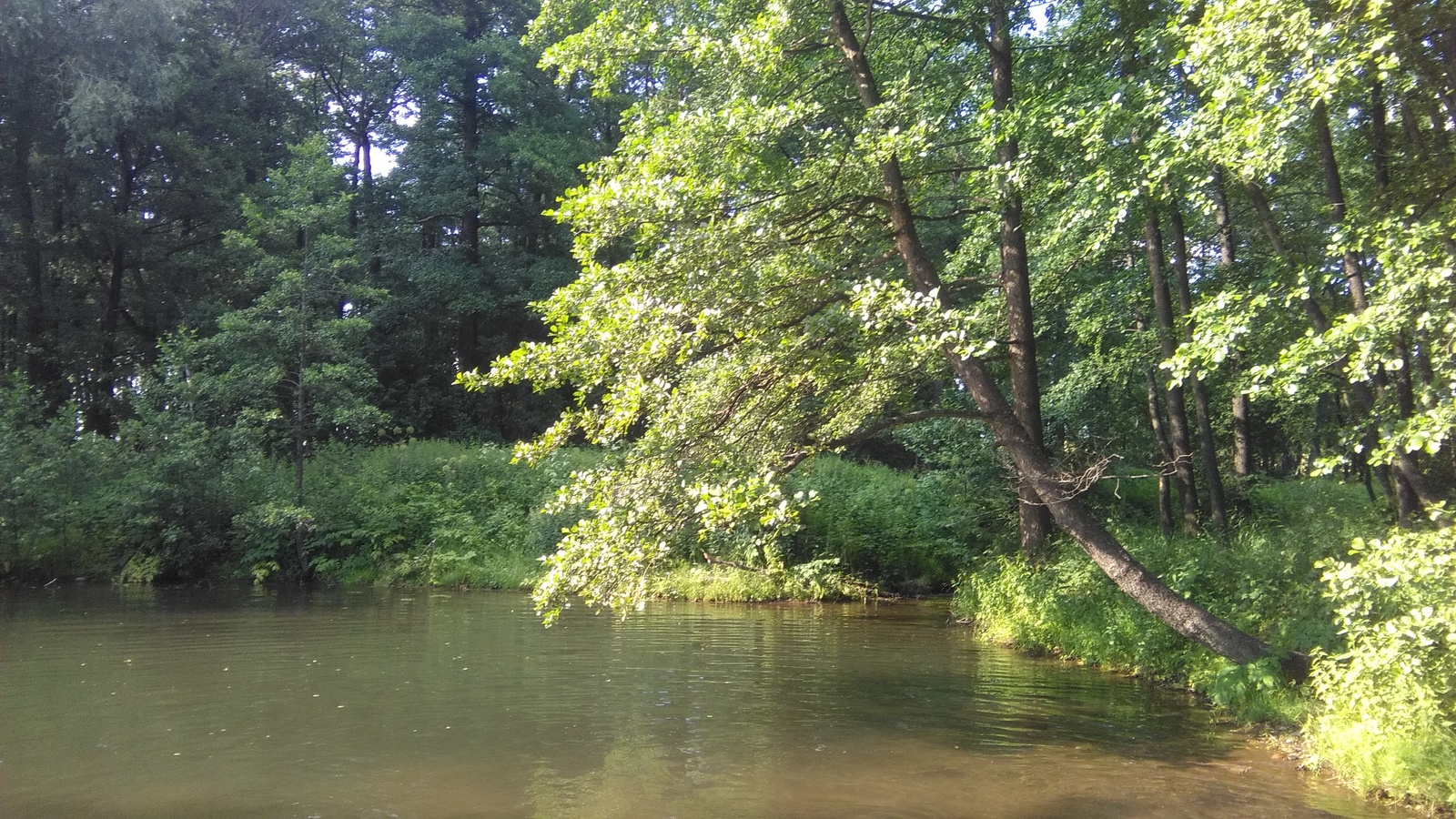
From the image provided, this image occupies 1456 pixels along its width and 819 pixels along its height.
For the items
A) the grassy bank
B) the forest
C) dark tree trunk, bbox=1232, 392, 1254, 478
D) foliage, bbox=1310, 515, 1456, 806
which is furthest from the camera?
dark tree trunk, bbox=1232, 392, 1254, 478

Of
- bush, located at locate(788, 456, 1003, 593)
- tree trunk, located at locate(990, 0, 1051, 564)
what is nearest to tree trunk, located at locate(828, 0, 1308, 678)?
tree trunk, located at locate(990, 0, 1051, 564)

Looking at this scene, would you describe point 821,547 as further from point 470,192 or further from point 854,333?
point 470,192

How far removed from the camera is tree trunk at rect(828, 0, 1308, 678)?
912cm

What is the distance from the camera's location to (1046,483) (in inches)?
379

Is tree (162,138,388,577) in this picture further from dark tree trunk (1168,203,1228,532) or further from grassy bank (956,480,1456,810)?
dark tree trunk (1168,203,1228,532)

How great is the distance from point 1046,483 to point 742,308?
3442 mm

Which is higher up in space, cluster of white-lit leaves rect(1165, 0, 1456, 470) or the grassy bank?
cluster of white-lit leaves rect(1165, 0, 1456, 470)

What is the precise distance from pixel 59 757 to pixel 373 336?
2451 cm

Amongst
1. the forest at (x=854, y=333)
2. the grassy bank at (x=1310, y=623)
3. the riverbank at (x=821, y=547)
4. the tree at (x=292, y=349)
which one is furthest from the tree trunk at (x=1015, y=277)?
the tree at (x=292, y=349)

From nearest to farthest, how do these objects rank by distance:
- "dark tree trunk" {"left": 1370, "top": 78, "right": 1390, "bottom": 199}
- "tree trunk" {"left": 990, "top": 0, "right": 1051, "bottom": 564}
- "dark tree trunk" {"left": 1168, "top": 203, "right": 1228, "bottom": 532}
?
1. "dark tree trunk" {"left": 1370, "top": 78, "right": 1390, "bottom": 199}
2. "tree trunk" {"left": 990, "top": 0, "right": 1051, "bottom": 564}
3. "dark tree trunk" {"left": 1168, "top": 203, "right": 1228, "bottom": 532}

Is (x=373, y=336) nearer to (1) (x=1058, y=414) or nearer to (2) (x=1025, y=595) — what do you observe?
(1) (x=1058, y=414)

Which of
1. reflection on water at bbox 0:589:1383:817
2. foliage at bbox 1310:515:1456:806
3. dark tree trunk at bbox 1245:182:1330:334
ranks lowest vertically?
reflection on water at bbox 0:589:1383:817

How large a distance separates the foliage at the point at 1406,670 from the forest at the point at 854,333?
0.11ft

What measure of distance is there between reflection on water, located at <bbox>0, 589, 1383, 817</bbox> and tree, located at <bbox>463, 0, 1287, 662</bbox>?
Result: 141 centimetres
